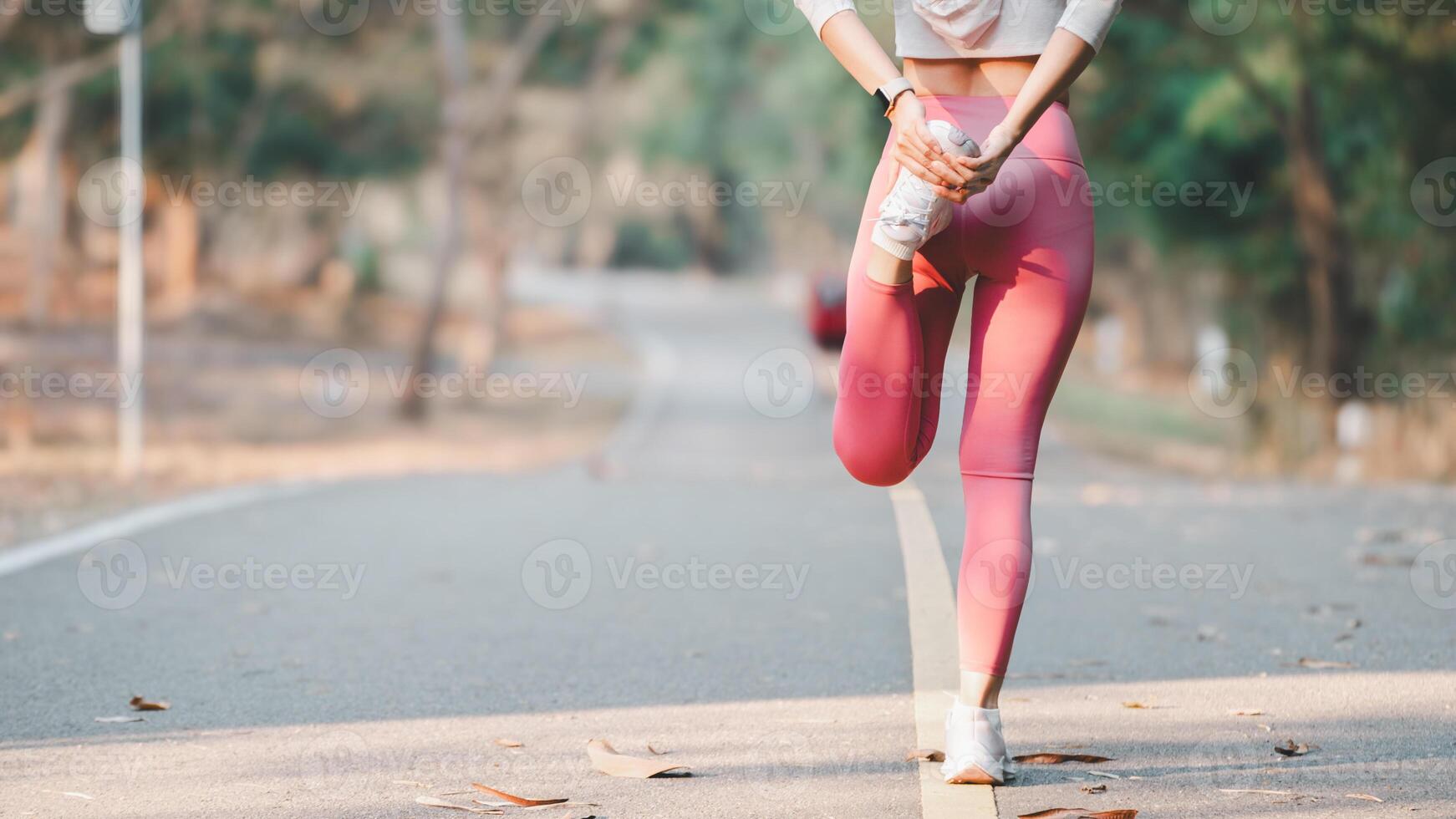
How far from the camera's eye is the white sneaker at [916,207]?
3.55m

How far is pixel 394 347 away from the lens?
43656 millimetres

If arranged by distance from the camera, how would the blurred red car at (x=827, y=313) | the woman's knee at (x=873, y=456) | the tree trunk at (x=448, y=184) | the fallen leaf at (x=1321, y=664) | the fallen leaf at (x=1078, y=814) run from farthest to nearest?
the blurred red car at (x=827, y=313)
the tree trunk at (x=448, y=184)
the fallen leaf at (x=1321, y=664)
the woman's knee at (x=873, y=456)
the fallen leaf at (x=1078, y=814)

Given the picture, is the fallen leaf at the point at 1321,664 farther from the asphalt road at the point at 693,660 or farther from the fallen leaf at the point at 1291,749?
the fallen leaf at the point at 1291,749

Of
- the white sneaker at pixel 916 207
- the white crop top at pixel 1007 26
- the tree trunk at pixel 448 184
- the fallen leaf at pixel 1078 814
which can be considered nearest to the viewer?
the fallen leaf at pixel 1078 814

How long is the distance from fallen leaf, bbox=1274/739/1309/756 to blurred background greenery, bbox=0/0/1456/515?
39.4ft

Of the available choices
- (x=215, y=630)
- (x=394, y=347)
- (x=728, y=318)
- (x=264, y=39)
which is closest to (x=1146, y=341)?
(x=728, y=318)

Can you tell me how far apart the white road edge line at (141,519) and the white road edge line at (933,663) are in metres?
3.73

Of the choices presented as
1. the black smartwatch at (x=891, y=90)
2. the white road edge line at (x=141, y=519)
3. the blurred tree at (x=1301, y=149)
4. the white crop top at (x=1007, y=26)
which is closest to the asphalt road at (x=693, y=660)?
the white road edge line at (x=141, y=519)

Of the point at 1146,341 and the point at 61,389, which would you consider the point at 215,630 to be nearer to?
the point at 61,389

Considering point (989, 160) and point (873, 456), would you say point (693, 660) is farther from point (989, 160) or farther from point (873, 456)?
Result: point (989, 160)

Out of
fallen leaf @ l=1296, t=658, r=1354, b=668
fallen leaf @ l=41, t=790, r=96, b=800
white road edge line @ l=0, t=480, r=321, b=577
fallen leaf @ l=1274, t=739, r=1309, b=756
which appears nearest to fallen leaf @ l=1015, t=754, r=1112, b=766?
fallen leaf @ l=1274, t=739, r=1309, b=756

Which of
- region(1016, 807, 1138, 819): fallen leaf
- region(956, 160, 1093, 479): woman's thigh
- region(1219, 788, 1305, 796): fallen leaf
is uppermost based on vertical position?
region(956, 160, 1093, 479): woman's thigh

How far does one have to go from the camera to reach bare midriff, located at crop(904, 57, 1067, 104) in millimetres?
3873

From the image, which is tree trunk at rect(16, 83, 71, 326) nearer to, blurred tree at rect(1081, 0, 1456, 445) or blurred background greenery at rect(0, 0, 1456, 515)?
blurred background greenery at rect(0, 0, 1456, 515)
